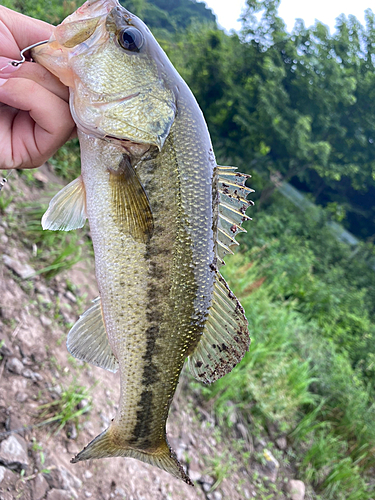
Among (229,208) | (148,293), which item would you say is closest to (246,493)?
(148,293)

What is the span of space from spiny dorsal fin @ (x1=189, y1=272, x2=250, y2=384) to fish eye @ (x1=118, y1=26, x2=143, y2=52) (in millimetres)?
914

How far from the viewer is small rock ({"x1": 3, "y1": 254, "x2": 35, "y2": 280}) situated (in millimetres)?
3027

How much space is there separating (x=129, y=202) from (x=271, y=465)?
3895mm

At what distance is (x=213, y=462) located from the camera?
3438 mm

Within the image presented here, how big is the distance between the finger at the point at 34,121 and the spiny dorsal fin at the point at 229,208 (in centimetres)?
64

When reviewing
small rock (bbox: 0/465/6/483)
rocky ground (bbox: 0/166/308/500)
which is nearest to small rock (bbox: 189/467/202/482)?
rocky ground (bbox: 0/166/308/500)

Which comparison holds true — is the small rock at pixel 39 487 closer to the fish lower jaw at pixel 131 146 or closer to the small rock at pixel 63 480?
the small rock at pixel 63 480

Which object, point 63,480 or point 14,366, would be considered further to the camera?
point 14,366

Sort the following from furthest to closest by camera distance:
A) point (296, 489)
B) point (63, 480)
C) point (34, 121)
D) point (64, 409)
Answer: point (296, 489) < point (64, 409) < point (63, 480) < point (34, 121)

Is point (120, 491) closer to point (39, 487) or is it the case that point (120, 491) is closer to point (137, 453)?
point (39, 487)

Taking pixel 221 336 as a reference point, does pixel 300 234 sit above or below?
below

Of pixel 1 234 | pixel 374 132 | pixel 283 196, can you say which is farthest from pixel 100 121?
pixel 374 132

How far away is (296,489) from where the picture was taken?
3859mm

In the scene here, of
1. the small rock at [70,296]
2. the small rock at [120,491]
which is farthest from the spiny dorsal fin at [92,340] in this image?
the small rock at [70,296]
